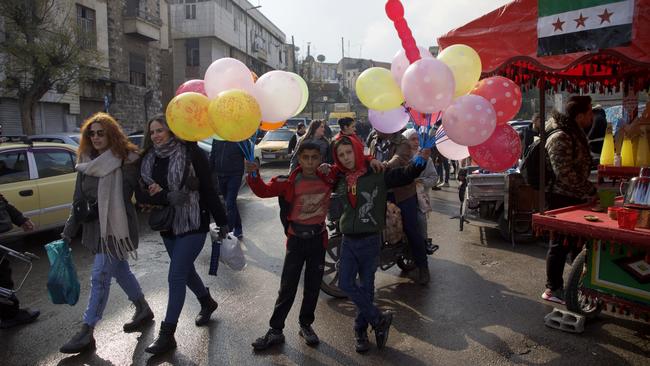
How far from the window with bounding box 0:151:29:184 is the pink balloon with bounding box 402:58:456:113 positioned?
579 centimetres

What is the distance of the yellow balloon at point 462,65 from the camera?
11.4 ft

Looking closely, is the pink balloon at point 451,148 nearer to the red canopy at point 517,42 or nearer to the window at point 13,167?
the red canopy at point 517,42

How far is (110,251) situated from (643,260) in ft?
13.4

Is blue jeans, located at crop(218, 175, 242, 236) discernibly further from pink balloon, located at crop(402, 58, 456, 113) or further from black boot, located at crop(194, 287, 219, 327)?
pink balloon, located at crop(402, 58, 456, 113)

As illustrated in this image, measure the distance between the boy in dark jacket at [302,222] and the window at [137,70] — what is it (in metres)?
25.3

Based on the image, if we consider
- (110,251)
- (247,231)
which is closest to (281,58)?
(247,231)

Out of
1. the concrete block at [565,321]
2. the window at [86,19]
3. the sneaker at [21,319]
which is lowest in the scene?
the sneaker at [21,319]

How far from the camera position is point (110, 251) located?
3713 millimetres

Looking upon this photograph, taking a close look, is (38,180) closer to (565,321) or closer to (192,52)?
(565,321)

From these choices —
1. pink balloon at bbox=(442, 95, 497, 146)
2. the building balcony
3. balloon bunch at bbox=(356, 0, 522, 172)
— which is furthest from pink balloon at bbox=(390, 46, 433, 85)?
the building balcony

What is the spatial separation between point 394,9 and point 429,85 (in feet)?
2.15

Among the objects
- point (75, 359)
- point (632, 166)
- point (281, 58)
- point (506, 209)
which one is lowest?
point (75, 359)

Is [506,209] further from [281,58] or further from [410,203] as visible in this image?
[281,58]

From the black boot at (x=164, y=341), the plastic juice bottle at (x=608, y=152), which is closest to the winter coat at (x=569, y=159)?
the plastic juice bottle at (x=608, y=152)
